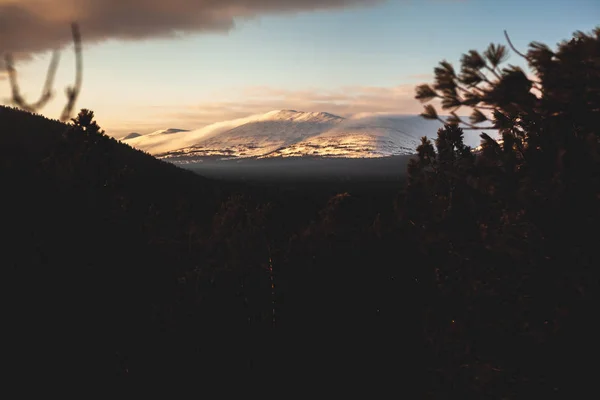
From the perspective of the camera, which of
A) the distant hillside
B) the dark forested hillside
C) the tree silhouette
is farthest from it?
the distant hillside

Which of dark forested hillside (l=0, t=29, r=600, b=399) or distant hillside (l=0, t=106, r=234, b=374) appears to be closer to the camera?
dark forested hillside (l=0, t=29, r=600, b=399)

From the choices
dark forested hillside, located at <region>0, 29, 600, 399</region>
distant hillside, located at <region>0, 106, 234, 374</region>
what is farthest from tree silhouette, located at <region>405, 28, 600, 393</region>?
distant hillside, located at <region>0, 106, 234, 374</region>

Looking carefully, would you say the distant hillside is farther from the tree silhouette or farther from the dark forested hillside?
the tree silhouette

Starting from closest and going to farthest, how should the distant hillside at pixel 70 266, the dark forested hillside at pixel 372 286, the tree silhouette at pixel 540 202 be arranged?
the tree silhouette at pixel 540 202
the dark forested hillside at pixel 372 286
the distant hillside at pixel 70 266

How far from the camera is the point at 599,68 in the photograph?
4684 millimetres

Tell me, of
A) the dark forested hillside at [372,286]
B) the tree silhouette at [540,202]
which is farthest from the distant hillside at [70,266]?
the tree silhouette at [540,202]

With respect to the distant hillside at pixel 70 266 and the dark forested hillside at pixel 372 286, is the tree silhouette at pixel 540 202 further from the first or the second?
the distant hillside at pixel 70 266

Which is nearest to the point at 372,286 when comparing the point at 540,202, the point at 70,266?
the point at 70,266

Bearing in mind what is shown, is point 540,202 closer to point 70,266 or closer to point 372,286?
point 70,266

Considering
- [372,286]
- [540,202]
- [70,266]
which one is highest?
[540,202]

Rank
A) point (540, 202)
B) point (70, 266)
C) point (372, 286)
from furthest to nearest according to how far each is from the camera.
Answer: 1. point (372, 286)
2. point (70, 266)
3. point (540, 202)

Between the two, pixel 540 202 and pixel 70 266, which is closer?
pixel 540 202

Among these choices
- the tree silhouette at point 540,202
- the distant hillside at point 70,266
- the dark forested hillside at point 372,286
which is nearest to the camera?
the tree silhouette at point 540,202

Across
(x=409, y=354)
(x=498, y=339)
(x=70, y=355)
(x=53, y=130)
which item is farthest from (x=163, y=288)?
(x=53, y=130)
